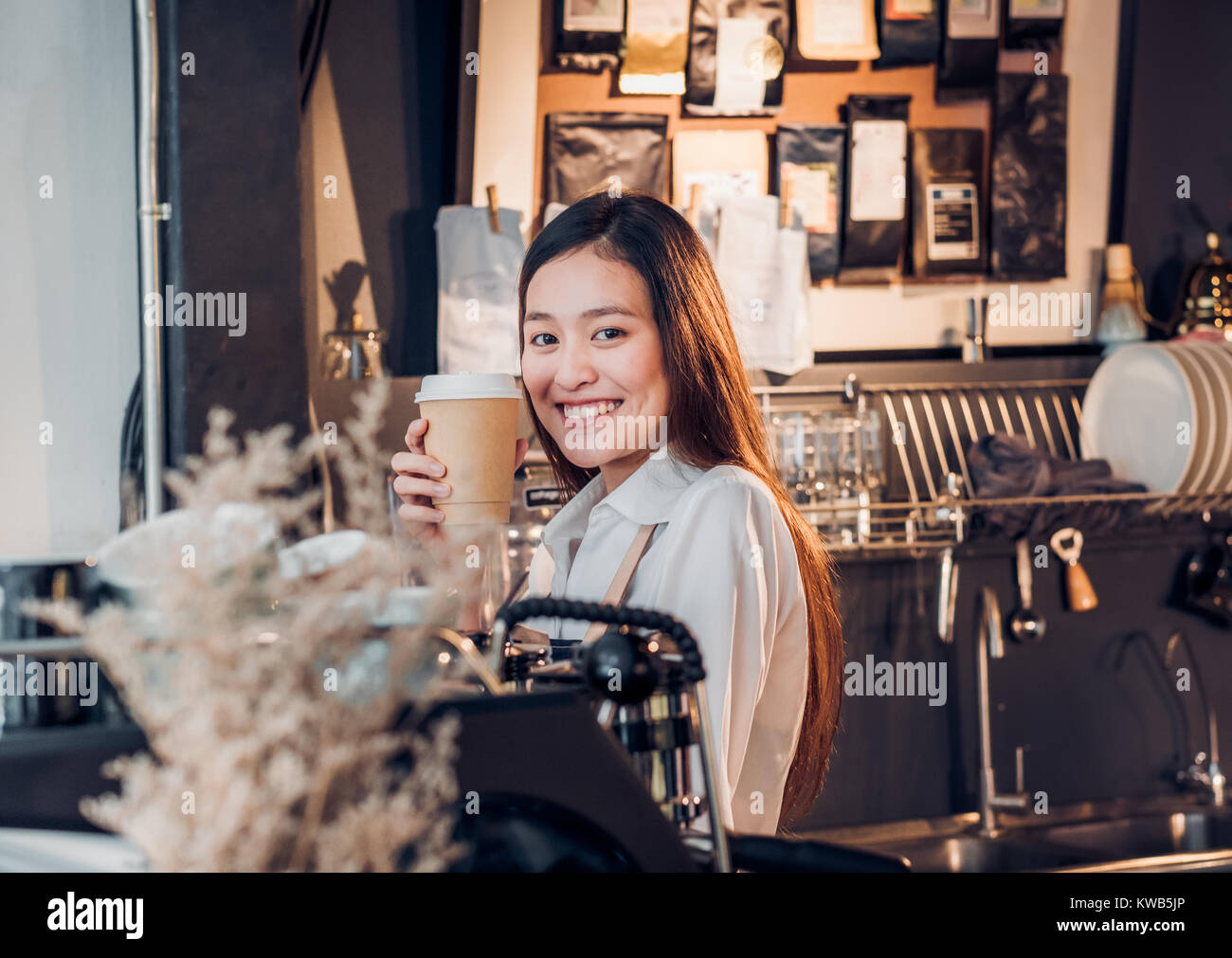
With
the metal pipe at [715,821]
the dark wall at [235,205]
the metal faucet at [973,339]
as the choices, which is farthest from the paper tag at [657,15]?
the metal pipe at [715,821]

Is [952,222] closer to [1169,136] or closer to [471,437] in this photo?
[1169,136]

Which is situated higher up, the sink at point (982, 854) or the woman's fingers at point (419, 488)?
the woman's fingers at point (419, 488)

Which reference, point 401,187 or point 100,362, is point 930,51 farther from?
point 100,362

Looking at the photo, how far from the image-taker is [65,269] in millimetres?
2131

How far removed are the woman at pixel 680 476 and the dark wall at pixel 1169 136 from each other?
6.06 feet

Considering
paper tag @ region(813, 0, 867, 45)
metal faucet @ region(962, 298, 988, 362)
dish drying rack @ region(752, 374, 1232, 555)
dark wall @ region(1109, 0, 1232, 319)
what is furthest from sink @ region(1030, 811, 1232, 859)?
paper tag @ region(813, 0, 867, 45)

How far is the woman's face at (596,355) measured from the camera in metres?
1.09

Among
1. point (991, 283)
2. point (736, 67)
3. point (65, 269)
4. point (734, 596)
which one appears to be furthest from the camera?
point (991, 283)

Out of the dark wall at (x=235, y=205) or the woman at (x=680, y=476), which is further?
the dark wall at (x=235, y=205)

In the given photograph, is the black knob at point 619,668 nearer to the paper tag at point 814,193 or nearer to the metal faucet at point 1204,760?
the paper tag at point 814,193

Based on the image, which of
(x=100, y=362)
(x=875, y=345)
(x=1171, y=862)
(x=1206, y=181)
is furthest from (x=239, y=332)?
(x=1206, y=181)

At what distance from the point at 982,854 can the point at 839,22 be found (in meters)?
1.65

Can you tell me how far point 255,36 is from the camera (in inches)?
75.4

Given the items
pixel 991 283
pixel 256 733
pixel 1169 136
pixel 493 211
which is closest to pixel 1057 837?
pixel 991 283
